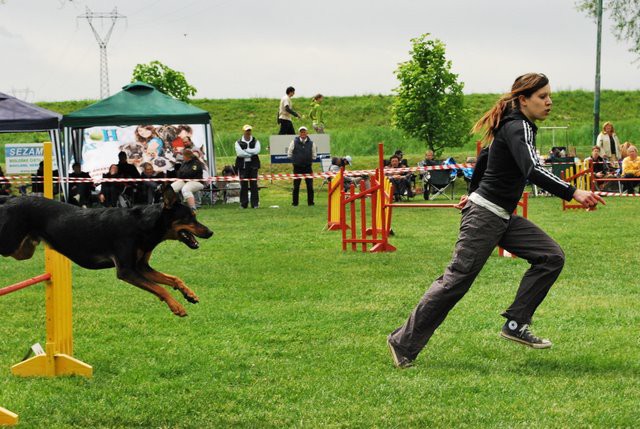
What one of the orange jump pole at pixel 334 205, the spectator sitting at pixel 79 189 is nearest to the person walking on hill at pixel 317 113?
the spectator sitting at pixel 79 189

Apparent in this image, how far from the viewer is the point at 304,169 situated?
23109mm

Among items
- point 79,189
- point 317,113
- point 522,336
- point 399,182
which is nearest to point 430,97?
point 317,113

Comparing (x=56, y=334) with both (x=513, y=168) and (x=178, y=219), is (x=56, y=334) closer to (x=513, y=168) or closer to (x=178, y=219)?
(x=178, y=219)

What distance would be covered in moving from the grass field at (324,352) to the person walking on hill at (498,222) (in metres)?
0.31

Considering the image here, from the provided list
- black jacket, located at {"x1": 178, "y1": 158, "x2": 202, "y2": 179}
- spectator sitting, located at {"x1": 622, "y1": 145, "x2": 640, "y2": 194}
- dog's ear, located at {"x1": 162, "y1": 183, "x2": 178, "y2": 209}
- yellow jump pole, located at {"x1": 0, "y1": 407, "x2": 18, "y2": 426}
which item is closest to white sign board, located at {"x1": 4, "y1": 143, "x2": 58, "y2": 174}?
black jacket, located at {"x1": 178, "y1": 158, "x2": 202, "y2": 179}

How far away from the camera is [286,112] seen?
26.3m

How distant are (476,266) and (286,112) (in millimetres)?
20340

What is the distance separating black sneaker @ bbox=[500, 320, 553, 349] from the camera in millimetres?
6695

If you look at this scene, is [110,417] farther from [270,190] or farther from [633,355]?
[270,190]

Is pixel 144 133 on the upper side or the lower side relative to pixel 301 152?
upper

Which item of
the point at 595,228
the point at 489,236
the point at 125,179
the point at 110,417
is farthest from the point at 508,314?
the point at 125,179

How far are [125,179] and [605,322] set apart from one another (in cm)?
1546

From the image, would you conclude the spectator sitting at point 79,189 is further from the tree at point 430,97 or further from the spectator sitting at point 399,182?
the tree at point 430,97

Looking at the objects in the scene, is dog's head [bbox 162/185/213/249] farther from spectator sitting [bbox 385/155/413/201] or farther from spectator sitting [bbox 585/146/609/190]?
spectator sitting [bbox 585/146/609/190]
